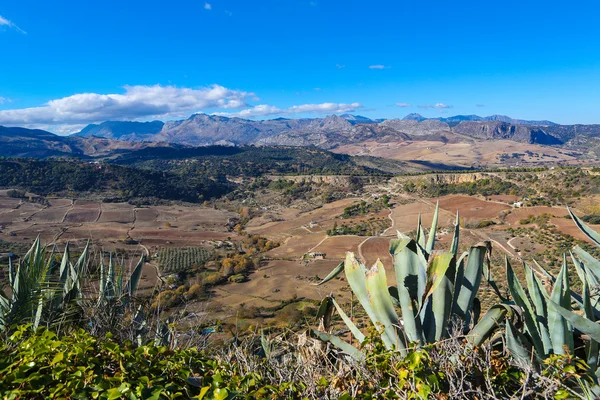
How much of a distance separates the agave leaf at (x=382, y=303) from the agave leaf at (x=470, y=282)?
0.51 meters

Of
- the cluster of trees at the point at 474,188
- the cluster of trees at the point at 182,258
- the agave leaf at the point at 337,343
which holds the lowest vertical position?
the cluster of trees at the point at 182,258

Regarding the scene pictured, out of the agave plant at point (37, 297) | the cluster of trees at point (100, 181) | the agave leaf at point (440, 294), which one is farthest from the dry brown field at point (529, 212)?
the cluster of trees at point (100, 181)

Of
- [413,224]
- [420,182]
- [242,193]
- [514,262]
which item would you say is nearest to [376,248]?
[413,224]

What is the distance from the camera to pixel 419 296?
2.67m

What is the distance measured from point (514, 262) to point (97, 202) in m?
76.2

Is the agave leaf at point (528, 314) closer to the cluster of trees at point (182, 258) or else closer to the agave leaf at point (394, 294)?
the agave leaf at point (394, 294)

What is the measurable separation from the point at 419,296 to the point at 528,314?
0.76 metres

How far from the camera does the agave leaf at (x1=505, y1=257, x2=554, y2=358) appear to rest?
8.36ft

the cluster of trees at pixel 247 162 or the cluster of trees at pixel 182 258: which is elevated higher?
the cluster of trees at pixel 247 162

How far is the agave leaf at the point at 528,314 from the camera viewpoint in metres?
2.55

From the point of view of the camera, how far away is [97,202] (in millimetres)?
77188

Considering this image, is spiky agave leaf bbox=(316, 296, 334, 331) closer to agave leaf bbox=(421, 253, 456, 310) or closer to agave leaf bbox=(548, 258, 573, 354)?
agave leaf bbox=(421, 253, 456, 310)

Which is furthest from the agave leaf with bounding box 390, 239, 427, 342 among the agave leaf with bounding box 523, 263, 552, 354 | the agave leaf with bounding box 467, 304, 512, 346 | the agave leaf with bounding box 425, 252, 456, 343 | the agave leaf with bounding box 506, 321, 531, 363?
the agave leaf with bounding box 523, 263, 552, 354

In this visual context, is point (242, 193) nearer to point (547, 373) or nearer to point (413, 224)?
point (413, 224)
